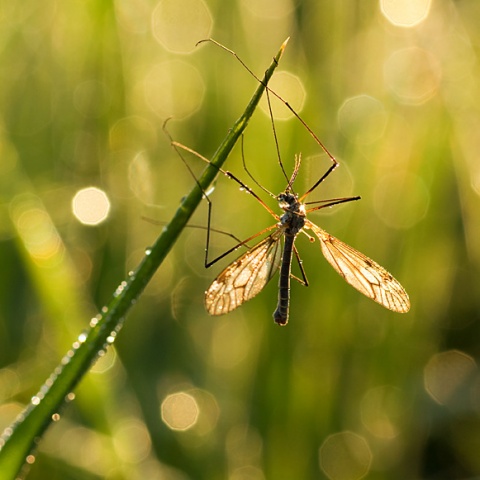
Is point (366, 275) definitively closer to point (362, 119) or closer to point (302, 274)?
point (302, 274)

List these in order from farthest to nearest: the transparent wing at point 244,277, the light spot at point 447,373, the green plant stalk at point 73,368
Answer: the light spot at point 447,373 < the transparent wing at point 244,277 < the green plant stalk at point 73,368

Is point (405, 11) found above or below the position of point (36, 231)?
above

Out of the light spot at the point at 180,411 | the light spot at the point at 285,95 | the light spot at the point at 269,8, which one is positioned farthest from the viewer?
the light spot at the point at 269,8

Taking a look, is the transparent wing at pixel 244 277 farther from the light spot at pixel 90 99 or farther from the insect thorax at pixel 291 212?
the light spot at pixel 90 99

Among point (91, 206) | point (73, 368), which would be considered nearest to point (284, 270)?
point (91, 206)

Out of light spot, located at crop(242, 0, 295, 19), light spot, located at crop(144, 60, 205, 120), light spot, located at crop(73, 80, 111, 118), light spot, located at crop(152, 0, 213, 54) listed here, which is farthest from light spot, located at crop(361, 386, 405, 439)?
light spot, located at crop(152, 0, 213, 54)

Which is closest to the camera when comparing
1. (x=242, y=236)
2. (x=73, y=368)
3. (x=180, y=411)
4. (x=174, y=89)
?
(x=73, y=368)

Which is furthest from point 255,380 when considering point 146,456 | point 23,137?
point 23,137

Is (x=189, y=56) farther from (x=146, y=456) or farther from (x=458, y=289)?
(x=146, y=456)

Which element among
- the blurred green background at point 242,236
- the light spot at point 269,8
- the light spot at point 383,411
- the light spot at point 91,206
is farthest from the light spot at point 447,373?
the light spot at point 269,8
